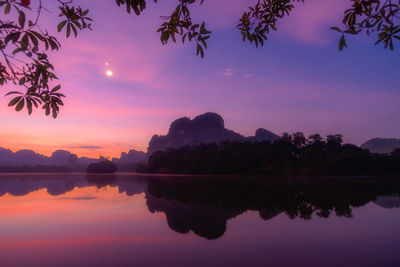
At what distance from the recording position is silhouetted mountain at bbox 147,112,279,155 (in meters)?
143

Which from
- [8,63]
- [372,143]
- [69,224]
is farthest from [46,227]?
[372,143]

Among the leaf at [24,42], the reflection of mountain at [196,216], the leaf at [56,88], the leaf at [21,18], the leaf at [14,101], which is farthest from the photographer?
the reflection of mountain at [196,216]

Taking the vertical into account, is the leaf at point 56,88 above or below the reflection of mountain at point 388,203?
above

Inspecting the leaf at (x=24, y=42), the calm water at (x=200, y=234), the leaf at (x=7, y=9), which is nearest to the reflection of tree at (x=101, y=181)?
the calm water at (x=200, y=234)

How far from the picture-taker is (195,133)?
146m

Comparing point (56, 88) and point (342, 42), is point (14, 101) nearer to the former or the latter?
point (56, 88)

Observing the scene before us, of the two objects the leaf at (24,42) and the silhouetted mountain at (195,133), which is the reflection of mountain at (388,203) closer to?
the leaf at (24,42)

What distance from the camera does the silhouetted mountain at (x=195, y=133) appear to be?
143 meters

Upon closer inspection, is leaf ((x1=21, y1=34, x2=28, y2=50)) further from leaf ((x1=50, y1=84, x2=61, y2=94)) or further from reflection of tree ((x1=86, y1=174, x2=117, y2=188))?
reflection of tree ((x1=86, y1=174, x2=117, y2=188))

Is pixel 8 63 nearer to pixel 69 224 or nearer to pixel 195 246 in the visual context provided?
pixel 195 246

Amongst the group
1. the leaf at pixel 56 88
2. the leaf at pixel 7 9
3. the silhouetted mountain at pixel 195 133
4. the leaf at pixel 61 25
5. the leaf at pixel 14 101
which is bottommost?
the leaf at pixel 14 101

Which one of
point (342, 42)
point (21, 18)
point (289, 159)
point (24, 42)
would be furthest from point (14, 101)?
point (289, 159)

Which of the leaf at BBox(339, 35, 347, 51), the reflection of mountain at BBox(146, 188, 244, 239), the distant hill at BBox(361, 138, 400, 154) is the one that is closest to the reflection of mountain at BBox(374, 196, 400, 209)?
the reflection of mountain at BBox(146, 188, 244, 239)

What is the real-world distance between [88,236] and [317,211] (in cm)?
936
